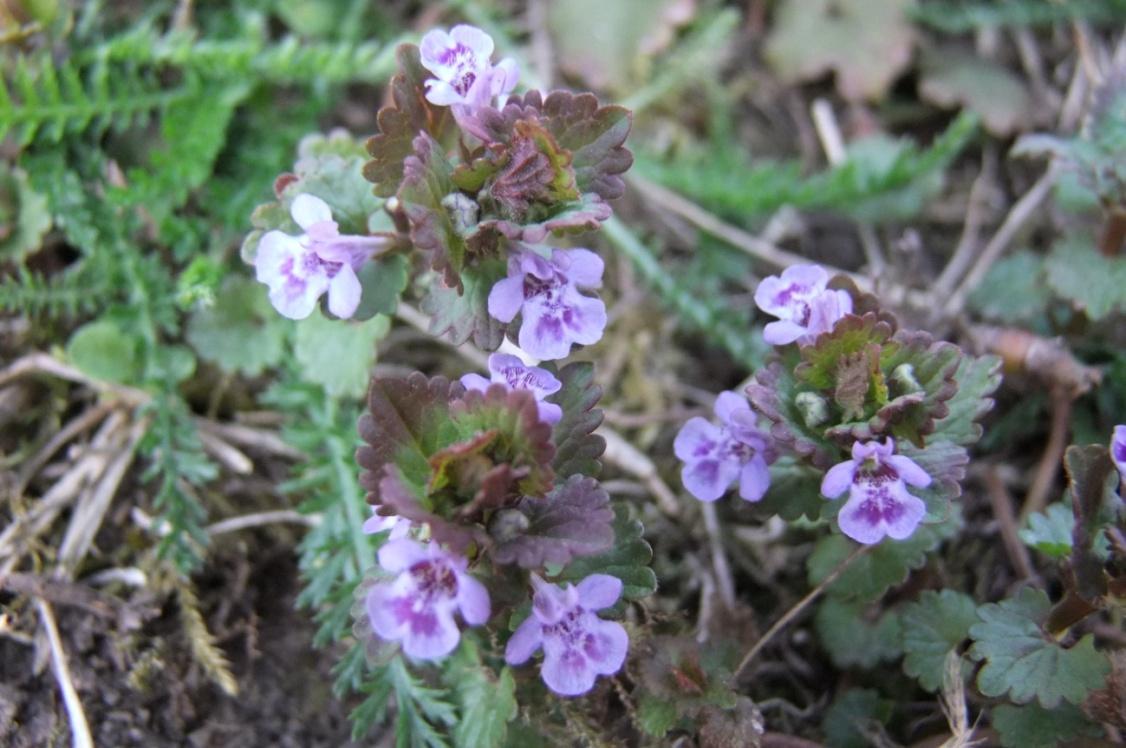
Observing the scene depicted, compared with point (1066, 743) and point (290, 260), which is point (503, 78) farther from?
point (1066, 743)

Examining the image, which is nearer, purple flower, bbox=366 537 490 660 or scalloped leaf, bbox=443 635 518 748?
purple flower, bbox=366 537 490 660

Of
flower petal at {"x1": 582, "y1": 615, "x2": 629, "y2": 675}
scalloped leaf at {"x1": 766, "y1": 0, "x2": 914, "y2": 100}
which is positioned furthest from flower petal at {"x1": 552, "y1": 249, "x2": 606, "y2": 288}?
scalloped leaf at {"x1": 766, "y1": 0, "x2": 914, "y2": 100}

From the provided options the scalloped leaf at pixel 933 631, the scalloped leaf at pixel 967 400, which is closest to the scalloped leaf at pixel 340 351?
the scalloped leaf at pixel 967 400

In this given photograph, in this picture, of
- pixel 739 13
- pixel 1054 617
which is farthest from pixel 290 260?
pixel 739 13

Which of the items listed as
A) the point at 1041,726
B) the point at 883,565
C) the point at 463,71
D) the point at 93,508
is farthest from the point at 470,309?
the point at 1041,726

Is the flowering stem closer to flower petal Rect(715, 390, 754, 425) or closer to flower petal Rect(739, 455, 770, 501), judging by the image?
flower petal Rect(739, 455, 770, 501)
